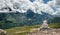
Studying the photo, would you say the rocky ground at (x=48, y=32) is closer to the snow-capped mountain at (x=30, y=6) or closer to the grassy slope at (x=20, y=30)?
the grassy slope at (x=20, y=30)

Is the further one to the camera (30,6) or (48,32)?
(30,6)

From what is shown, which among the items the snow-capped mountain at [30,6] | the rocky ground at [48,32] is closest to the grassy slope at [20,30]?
the rocky ground at [48,32]

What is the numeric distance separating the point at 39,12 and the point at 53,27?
1.82ft

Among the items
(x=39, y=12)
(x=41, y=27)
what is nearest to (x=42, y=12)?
(x=39, y=12)

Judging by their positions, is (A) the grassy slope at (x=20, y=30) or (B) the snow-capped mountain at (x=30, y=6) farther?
(B) the snow-capped mountain at (x=30, y=6)

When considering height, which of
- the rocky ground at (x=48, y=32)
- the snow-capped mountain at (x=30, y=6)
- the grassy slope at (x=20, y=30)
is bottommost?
the rocky ground at (x=48, y=32)

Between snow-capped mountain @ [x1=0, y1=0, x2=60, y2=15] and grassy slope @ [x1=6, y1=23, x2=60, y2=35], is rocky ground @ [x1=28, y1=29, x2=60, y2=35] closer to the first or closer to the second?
grassy slope @ [x1=6, y1=23, x2=60, y2=35]

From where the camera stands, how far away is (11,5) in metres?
4.93

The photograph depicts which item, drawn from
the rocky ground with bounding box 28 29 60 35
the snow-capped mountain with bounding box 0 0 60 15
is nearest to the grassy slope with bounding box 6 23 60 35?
the rocky ground with bounding box 28 29 60 35

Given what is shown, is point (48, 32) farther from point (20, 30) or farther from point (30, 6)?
point (30, 6)

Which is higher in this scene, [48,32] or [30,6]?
[30,6]

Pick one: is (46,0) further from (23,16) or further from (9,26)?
(9,26)

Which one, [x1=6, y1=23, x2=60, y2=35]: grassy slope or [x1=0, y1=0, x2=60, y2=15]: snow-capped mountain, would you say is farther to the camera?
[x1=0, y1=0, x2=60, y2=15]: snow-capped mountain

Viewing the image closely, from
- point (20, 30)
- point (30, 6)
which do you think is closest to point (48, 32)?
point (20, 30)
